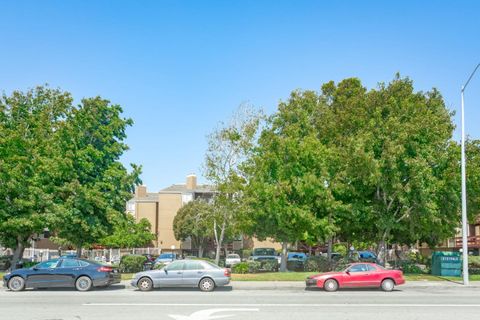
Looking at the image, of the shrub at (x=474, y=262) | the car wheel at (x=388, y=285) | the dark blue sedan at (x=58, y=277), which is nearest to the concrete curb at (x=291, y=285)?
the car wheel at (x=388, y=285)

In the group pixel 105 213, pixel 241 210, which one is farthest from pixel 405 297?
pixel 105 213

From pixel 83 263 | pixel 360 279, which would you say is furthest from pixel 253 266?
pixel 83 263

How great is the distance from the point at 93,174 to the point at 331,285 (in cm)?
1720

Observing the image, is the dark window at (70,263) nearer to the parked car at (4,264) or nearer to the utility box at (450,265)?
the parked car at (4,264)

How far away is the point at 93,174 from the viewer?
103 feet

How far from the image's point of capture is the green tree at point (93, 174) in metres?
29.4

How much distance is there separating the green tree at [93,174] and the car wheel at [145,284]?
941cm

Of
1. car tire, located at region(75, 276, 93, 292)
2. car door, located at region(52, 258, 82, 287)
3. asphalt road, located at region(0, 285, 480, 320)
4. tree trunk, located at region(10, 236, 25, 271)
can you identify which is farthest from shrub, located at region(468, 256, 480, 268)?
tree trunk, located at region(10, 236, 25, 271)

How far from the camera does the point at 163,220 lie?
65.2m

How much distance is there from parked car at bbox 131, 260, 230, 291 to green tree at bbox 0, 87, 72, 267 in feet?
32.3

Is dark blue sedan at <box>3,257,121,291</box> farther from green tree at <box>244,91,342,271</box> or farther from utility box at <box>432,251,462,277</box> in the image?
utility box at <box>432,251,462,277</box>

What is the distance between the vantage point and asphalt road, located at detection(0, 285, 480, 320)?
1308 cm

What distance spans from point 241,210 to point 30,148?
13.3m

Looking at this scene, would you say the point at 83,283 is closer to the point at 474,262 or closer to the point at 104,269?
the point at 104,269
